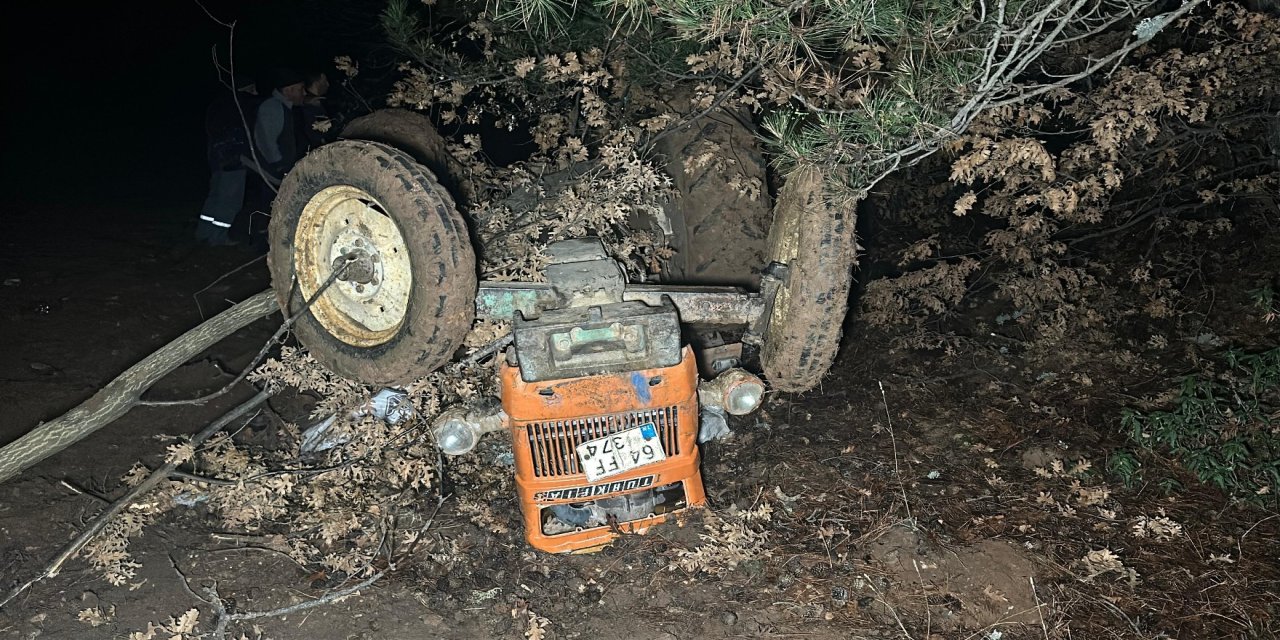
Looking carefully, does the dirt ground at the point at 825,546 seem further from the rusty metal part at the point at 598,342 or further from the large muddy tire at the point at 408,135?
the large muddy tire at the point at 408,135

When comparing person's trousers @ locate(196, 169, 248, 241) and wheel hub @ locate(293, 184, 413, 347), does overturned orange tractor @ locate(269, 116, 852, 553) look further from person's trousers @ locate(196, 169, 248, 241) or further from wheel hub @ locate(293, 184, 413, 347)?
person's trousers @ locate(196, 169, 248, 241)

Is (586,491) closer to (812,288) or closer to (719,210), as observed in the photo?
(812,288)

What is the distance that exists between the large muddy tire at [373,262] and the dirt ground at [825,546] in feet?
3.80

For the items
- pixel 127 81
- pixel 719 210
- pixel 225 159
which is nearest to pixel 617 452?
pixel 719 210

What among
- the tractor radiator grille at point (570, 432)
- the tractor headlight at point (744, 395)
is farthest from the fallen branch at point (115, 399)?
the tractor headlight at point (744, 395)

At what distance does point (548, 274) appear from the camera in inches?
146

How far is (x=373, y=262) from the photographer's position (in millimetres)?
3602

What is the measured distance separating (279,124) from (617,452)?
600 cm

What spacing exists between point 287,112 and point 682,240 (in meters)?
4.88

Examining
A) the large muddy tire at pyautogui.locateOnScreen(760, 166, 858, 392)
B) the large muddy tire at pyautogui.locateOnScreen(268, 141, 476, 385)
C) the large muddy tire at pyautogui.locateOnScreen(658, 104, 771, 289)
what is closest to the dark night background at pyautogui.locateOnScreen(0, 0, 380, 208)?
the large muddy tire at pyautogui.locateOnScreen(658, 104, 771, 289)

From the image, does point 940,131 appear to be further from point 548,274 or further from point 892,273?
point 892,273

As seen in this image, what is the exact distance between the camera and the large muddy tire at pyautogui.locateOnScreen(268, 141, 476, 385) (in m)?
3.11

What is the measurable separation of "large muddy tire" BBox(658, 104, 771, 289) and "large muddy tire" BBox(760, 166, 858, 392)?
89 centimetres

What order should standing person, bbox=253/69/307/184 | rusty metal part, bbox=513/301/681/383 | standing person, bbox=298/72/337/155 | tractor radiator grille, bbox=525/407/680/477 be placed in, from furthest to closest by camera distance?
standing person, bbox=298/72/337/155 → standing person, bbox=253/69/307/184 → tractor radiator grille, bbox=525/407/680/477 → rusty metal part, bbox=513/301/681/383
